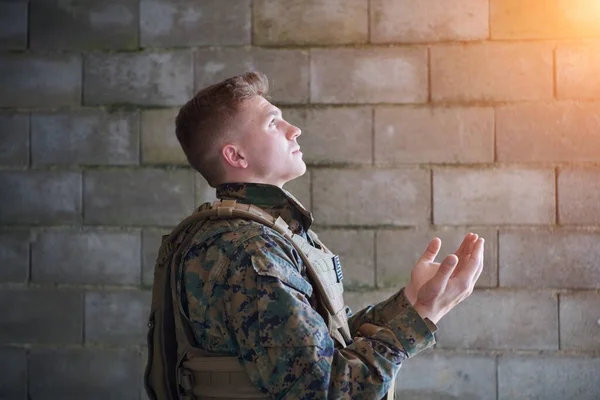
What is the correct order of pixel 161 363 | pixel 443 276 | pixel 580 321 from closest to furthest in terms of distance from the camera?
1. pixel 443 276
2. pixel 161 363
3. pixel 580 321

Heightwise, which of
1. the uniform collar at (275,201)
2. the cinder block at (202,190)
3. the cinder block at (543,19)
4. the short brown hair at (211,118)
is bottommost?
the uniform collar at (275,201)

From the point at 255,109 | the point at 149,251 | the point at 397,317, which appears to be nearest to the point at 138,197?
the point at 149,251

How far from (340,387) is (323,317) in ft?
0.66

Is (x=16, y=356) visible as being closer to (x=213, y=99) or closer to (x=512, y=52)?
(x=213, y=99)

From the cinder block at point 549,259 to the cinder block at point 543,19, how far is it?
0.75 m

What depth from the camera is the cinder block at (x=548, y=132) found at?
2488 mm

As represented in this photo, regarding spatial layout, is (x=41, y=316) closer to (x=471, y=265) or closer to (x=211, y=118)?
(x=211, y=118)

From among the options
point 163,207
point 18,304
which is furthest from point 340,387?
point 18,304

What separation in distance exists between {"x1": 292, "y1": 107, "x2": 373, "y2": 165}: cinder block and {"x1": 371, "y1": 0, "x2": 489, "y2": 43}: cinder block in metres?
0.31

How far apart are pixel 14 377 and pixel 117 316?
501 millimetres

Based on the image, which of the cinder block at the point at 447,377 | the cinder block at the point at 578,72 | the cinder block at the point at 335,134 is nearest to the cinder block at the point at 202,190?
the cinder block at the point at 335,134

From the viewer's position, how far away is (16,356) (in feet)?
8.87

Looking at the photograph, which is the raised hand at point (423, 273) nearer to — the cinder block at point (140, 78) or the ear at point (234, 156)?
the ear at point (234, 156)

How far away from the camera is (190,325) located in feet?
4.65
